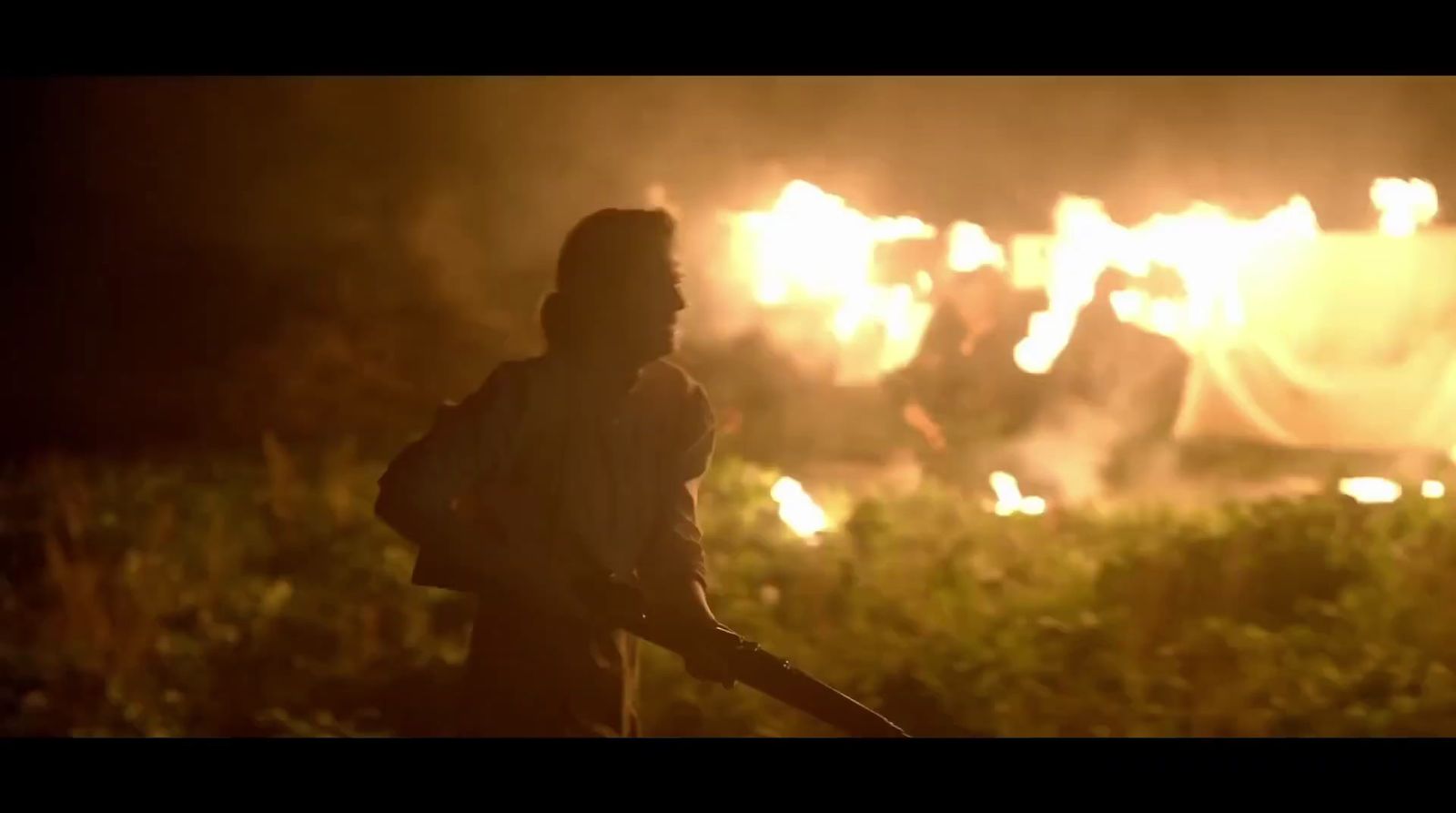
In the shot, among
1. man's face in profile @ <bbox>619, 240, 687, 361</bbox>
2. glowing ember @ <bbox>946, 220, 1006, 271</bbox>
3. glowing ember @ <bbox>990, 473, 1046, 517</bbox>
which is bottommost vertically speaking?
man's face in profile @ <bbox>619, 240, 687, 361</bbox>

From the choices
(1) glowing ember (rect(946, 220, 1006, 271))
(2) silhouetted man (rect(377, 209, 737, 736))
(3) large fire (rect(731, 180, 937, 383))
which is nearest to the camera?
(2) silhouetted man (rect(377, 209, 737, 736))

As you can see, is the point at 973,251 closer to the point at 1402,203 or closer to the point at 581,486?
the point at 1402,203

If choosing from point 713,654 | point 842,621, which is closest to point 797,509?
point 842,621

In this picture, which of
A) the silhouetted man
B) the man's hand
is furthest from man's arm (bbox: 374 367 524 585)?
the man's hand

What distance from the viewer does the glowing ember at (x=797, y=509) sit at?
412 cm

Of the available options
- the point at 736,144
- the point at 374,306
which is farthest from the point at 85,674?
the point at 736,144

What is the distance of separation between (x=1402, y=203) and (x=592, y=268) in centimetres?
323

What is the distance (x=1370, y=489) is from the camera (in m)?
4.31

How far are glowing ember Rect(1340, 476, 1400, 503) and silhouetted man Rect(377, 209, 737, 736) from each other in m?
2.74

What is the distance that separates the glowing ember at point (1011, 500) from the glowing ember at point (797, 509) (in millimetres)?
665

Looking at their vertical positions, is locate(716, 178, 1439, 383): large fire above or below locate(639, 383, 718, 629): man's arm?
above

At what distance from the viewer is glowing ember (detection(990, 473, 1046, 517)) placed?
168 inches

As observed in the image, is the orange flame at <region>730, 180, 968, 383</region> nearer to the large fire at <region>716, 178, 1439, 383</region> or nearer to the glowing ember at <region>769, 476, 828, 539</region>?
the large fire at <region>716, 178, 1439, 383</region>
